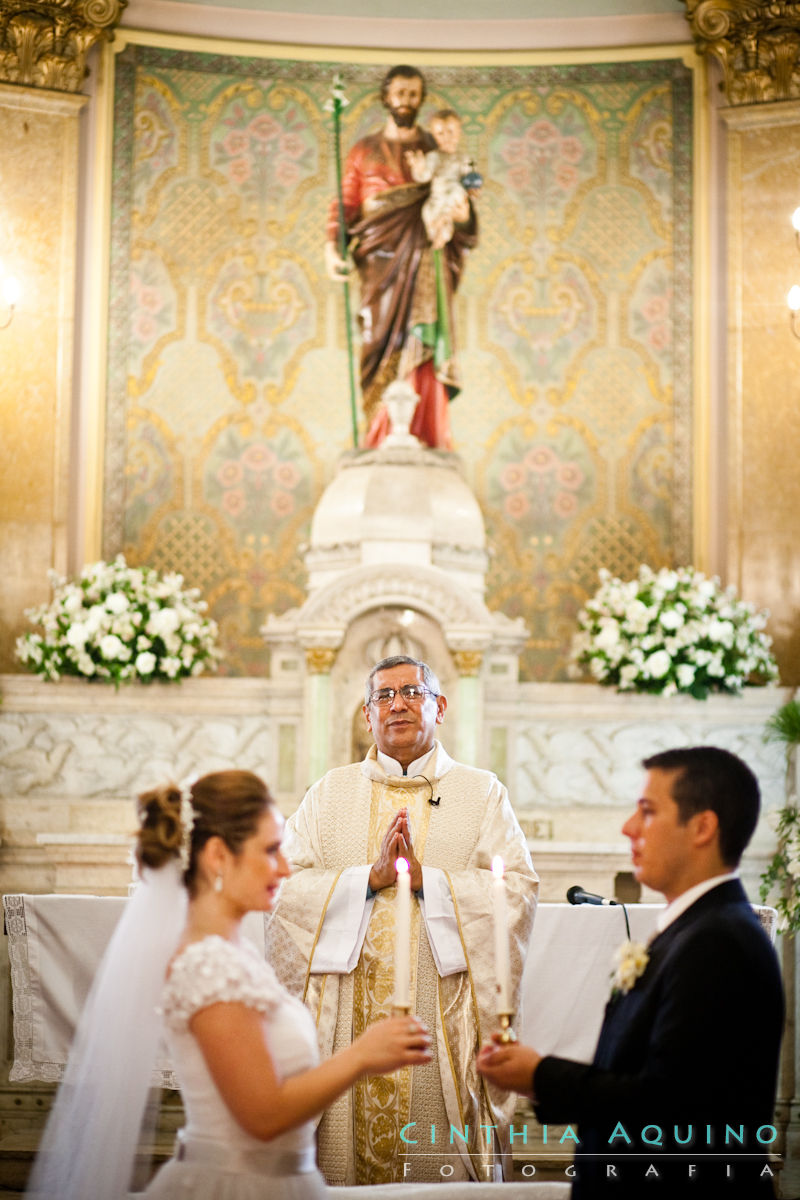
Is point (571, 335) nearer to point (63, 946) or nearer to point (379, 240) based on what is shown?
point (379, 240)

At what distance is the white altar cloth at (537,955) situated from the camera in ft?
17.5

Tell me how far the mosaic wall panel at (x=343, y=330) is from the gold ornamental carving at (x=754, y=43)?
517 millimetres

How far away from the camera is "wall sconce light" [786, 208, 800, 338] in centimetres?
807

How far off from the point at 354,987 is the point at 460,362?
5704 mm

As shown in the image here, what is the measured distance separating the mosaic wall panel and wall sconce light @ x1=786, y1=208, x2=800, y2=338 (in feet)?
2.60

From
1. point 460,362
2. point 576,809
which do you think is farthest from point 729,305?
point 576,809

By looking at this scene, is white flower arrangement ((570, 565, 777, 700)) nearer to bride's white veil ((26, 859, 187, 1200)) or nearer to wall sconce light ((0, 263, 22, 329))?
wall sconce light ((0, 263, 22, 329))

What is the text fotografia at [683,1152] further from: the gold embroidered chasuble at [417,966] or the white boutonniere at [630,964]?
the gold embroidered chasuble at [417,966]

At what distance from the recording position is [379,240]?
336 inches

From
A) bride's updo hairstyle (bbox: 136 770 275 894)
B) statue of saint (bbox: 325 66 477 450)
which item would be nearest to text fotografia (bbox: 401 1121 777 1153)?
bride's updo hairstyle (bbox: 136 770 275 894)

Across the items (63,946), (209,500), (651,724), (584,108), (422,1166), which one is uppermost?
(584,108)

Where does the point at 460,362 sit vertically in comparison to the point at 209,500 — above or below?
above

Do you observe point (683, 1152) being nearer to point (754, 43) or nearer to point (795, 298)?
point (795, 298)

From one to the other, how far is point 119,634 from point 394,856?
3.56 meters
